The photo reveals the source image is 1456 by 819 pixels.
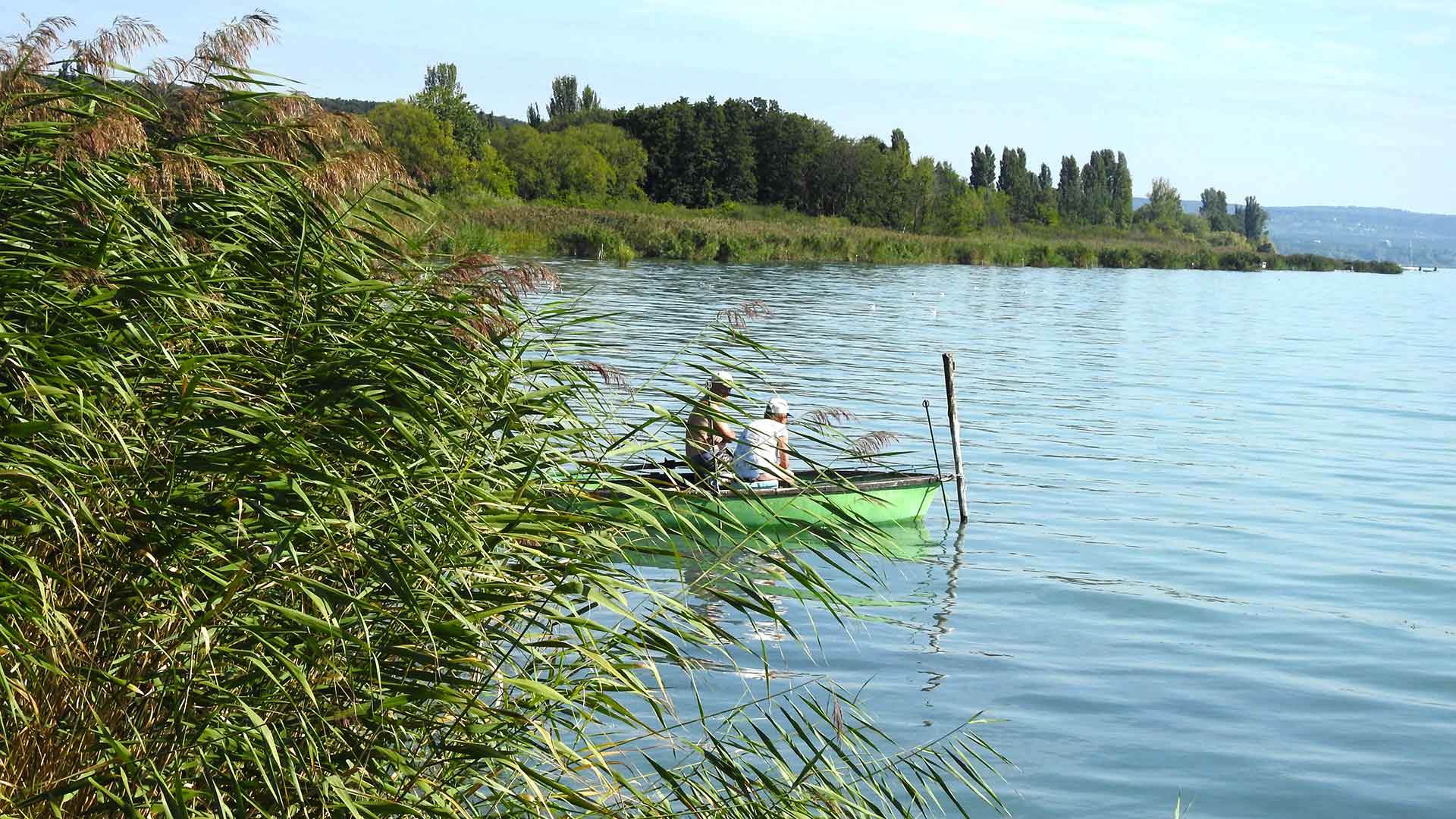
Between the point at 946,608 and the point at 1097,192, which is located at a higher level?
the point at 1097,192

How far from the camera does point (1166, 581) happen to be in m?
11.6

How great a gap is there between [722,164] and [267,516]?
102 meters

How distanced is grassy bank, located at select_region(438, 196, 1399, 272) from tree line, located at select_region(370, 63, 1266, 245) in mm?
6004

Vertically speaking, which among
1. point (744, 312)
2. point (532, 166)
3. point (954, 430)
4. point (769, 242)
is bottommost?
point (954, 430)

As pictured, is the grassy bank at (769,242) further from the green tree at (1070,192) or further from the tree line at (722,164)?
the green tree at (1070,192)

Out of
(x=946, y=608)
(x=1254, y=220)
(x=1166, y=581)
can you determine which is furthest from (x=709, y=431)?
(x=1254, y=220)

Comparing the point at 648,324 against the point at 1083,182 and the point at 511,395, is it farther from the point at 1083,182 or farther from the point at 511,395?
the point at 1083,182

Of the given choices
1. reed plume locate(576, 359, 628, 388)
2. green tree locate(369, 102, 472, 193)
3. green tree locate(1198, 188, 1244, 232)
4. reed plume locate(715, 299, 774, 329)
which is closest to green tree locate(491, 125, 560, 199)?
green tree locate(369, 102, 472, 193)

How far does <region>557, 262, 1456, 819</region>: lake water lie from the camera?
7539 millimetres

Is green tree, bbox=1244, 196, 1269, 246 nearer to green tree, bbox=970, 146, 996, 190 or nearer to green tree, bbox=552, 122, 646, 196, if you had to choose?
green tree, bbox=970, 146, 996, 190

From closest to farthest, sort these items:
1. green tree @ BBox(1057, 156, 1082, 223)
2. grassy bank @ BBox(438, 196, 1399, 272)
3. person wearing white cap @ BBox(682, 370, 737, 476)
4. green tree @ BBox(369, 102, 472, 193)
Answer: person wearing white cap @ BBox(682, 370, 737, 476), grassy bank @ BBox(438, 196, 1399, 272), green tree @ BBox(369, 102, 472, 193), green tree @ BBox(1057, 156, 1082, 223)

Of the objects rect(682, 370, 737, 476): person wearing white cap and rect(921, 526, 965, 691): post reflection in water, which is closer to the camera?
rect(682, 370, 737, 476): person wearing white cap

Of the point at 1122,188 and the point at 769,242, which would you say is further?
the point at 1122,188

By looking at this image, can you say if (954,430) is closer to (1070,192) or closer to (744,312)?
(744,312)
